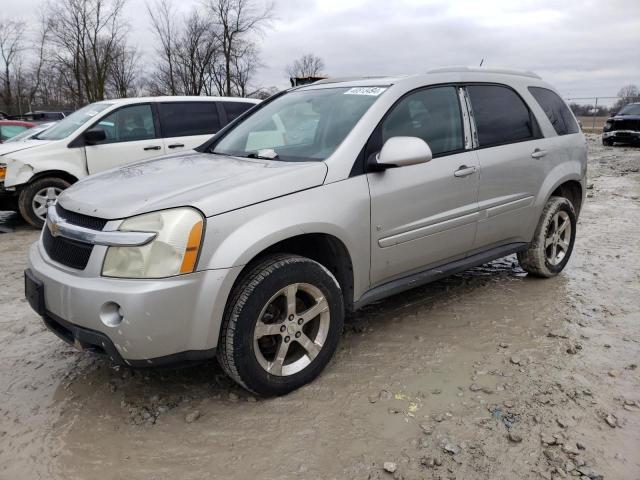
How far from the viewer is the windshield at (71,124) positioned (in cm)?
708

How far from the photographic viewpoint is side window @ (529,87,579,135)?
435 centimetres

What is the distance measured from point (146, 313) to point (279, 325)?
71cm

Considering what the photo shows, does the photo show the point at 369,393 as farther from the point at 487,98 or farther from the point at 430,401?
the point at 487,98

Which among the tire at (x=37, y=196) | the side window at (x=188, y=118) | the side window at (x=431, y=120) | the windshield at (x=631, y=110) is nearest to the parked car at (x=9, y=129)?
the tire at (x=37, y=196)

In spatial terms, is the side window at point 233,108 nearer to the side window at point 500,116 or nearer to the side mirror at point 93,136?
the side mirror at point 93,136

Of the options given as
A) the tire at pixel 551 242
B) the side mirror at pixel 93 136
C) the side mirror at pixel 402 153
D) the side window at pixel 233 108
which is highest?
the side window at pixel 233 108

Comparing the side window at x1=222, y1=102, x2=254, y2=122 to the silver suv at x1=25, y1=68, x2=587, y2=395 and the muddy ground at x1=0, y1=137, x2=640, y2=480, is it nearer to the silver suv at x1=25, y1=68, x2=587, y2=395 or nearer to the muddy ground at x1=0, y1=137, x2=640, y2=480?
the silver suv at x1=25, y1=68, x2=587, y2=395

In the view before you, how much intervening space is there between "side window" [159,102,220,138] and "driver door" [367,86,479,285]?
4840 millimetres

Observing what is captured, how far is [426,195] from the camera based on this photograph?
329 cm

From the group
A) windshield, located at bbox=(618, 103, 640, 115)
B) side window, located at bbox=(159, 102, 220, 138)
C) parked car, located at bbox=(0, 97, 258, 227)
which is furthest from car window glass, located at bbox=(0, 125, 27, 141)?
windshield, located at bbox=(618, 103, 640, 115)

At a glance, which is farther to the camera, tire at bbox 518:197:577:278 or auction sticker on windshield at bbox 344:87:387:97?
tire at bbox 518:197:577:278

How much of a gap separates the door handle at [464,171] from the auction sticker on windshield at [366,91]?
74 centimetres

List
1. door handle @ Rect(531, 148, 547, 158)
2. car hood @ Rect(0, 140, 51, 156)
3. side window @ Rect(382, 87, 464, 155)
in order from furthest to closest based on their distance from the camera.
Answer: car hood @ Rect(0, 140, 51, 156) → door handle @ Rect(531, 148, 547, 158) → side window @ Rect(382, 87, 464, 155)

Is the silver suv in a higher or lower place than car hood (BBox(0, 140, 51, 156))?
lower
